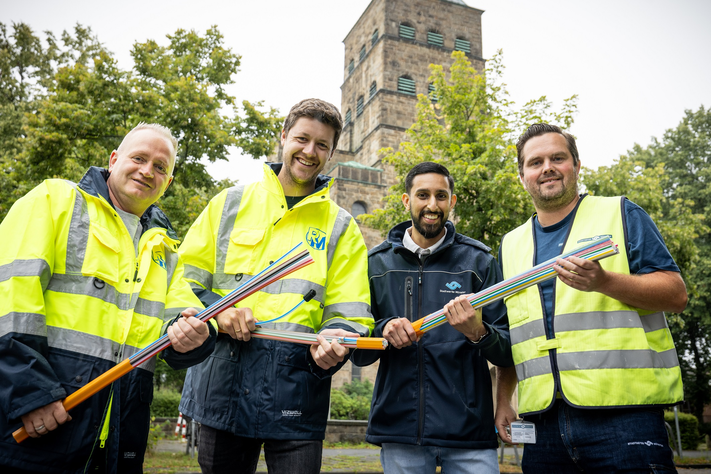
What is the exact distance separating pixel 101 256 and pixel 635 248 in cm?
256

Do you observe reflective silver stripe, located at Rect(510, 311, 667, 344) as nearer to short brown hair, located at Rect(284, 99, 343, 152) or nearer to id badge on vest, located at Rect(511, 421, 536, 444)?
id badge on vest, located at Rect(511, 421, 536, 444)

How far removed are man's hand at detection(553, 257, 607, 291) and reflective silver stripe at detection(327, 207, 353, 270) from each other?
3.80 feet

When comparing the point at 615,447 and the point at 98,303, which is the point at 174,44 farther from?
the point at 615,447

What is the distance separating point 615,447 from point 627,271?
0.84 meters

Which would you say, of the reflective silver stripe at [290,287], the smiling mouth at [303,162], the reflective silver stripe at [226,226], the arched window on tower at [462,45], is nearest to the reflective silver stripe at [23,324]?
the reflective silver stripe at [226,226]

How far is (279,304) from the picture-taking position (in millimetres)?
2691

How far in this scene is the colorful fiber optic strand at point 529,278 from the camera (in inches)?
90.3

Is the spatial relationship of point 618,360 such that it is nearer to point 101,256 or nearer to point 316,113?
point 316,113

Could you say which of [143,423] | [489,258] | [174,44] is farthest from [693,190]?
[143,423]

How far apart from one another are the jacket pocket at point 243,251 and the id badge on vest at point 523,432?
1610mm

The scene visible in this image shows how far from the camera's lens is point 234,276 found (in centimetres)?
278

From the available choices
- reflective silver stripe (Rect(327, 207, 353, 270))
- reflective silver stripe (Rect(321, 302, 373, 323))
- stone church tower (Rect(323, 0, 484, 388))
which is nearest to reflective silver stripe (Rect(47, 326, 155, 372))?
reflective silver stripe (Rect(321, 302, 373, 323))

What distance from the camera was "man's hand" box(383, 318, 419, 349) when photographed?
2836 mm

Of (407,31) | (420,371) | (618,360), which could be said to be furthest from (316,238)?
(407,31)
